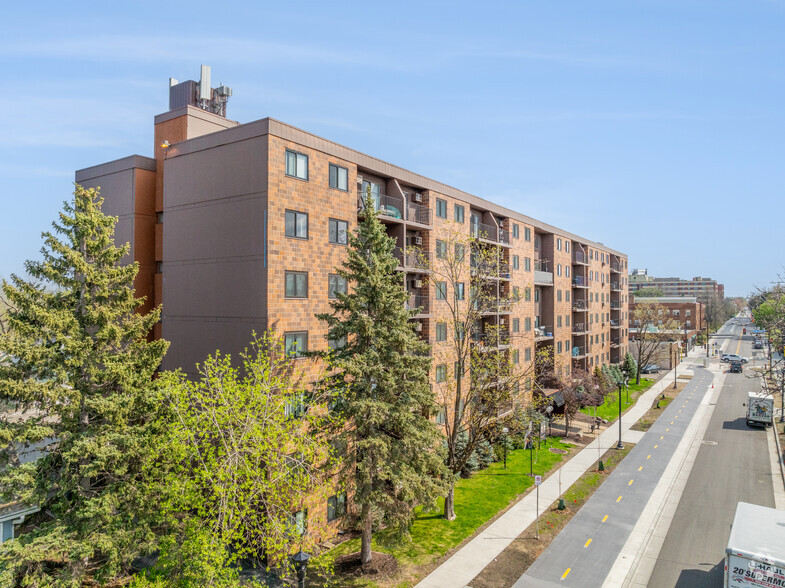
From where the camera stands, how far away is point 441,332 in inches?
1216

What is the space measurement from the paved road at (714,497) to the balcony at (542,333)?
591 inches

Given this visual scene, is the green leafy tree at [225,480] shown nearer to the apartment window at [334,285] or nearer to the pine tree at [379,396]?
the pine tree at [379,396]

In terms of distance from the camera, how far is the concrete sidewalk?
18.8 meters

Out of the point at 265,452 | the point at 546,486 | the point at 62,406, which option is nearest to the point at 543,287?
the point at 546,486

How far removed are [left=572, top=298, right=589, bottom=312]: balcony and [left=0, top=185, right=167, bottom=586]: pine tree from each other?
47.9 metres

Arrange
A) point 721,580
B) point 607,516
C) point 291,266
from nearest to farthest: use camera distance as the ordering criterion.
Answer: point 721,580 < point 291,266 < point 607,516

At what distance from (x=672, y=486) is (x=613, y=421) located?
1618 cm

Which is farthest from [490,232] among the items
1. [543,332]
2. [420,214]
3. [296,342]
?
[296,342]

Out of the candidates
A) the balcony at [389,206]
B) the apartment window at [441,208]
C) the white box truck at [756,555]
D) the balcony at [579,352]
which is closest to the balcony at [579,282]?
the balcony at [579,352]

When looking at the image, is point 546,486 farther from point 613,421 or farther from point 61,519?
point 61,519

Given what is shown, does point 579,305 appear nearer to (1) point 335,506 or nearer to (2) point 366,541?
(1) point 335,506

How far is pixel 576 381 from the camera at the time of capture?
4425cm

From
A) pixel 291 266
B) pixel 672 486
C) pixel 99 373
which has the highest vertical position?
pixel 291 266

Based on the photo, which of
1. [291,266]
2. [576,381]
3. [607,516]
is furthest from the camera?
[576,381]
